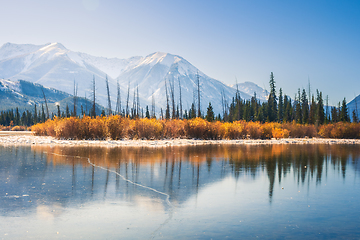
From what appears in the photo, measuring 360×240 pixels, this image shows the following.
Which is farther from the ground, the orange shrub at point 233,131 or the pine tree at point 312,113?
the pine tree at point 312,113

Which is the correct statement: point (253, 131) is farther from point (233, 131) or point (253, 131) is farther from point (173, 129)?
point (173, 129)

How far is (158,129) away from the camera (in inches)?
1276

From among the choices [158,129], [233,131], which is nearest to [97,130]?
[158,129]

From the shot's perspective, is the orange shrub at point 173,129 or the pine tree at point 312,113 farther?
the pine tree at point 312,113

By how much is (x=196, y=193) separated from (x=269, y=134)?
1231 inches

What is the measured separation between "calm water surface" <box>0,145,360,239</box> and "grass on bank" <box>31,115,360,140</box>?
1764 cm

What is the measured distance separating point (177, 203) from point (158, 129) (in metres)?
24.9

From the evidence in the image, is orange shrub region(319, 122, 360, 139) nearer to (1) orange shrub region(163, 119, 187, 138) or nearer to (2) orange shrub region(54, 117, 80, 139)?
(1) orange shrub region(163, 119, 187, 138)

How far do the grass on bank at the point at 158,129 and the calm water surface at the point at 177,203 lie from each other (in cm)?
1764

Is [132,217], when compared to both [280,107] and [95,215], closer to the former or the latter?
[95,215]

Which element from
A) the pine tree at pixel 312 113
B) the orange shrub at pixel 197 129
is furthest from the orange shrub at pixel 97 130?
the pine tree at pixel 312 113

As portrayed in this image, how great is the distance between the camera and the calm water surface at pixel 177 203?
579 cm

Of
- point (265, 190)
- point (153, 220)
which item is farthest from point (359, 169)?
point (153, 220)

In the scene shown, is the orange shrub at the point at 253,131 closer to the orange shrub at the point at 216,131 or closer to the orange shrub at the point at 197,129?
the orange shrub at the point at 216,131
